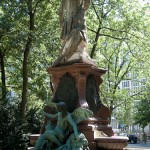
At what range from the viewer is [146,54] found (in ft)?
73.2

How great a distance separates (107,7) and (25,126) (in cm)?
1057

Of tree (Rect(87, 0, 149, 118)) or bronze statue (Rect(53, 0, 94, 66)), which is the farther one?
tree (Rect(87, 0, 149, 118))

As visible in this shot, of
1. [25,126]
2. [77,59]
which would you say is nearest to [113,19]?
[25,126]

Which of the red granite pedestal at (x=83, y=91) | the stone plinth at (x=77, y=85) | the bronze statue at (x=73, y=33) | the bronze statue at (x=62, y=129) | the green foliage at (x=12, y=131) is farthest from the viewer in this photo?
the green foliage at (x=12, y=131)

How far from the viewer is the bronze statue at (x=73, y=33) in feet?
36.4

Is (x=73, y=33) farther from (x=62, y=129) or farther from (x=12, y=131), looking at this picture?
(x=12, y=131)

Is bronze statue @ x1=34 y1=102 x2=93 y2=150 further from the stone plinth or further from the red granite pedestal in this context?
the stone plinth

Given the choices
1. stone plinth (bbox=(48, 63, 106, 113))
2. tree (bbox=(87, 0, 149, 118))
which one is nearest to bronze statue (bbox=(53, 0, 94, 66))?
stone plinth (bbox=(48, 63, 106, 113))

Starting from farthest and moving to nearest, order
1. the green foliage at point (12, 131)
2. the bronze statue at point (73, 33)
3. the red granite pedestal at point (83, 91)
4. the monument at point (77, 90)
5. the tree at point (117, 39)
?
1. the tree at point (117, 39)
2. the green foliage at point (12, 131)
3. the bronze statue at point (73, 33)
4. the red granite pedestal at point (83, 91)
5. the monument at point (77, 90)

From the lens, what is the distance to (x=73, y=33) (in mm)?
11281

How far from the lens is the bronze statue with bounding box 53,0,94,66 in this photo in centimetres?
1109

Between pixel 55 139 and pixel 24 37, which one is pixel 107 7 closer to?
pixel 24 37

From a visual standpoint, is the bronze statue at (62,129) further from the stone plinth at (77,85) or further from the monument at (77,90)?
the stone plinth at (77,85)

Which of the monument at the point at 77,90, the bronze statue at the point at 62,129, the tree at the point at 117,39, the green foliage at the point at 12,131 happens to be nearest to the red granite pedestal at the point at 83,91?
the monument at the point at 77,90
